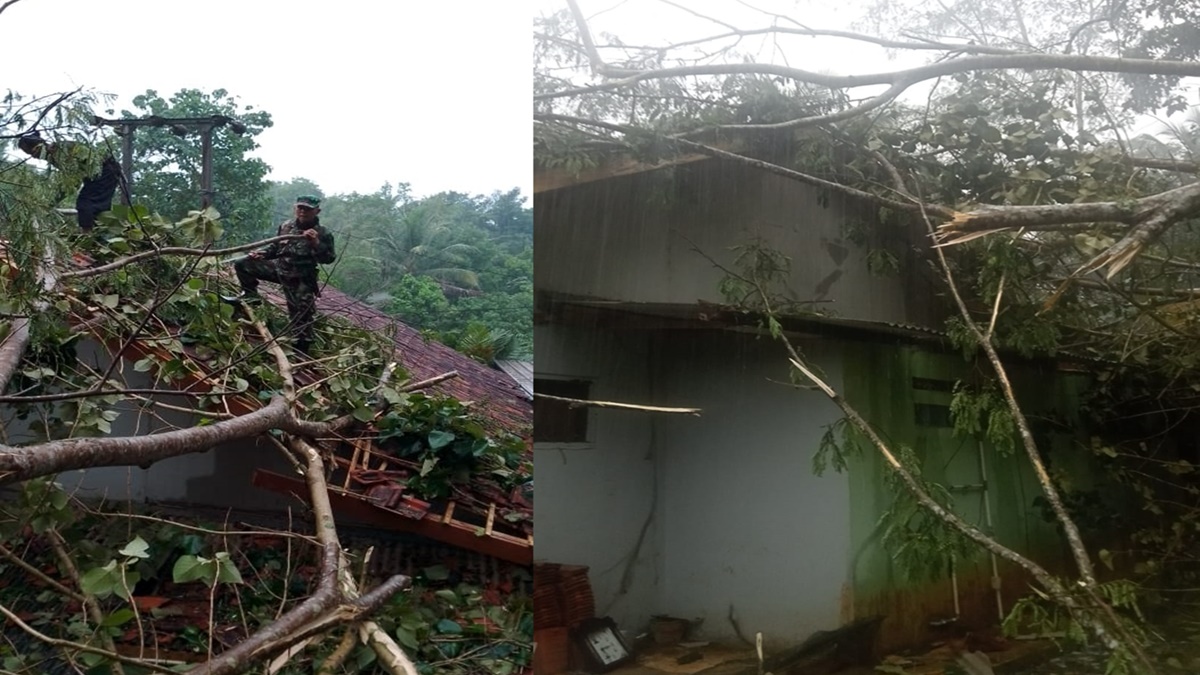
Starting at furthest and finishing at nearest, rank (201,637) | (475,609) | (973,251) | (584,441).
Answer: (475,609)
(201,637)
(973,251)
(584,441)

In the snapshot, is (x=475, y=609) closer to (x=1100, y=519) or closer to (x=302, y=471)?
(x=302, y=471)

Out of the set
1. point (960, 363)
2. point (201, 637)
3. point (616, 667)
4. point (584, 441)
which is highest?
point (960, 363)

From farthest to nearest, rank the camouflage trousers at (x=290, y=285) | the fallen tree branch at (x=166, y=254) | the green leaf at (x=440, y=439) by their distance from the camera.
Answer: the green leaf at (x=440, y=439), the camouflage trousers at (x=290, y=285), the fallen tree branch at (x=166, y=254)

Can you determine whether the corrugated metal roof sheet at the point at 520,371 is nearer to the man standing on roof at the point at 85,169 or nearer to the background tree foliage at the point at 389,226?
the background tree foliage at the point at 389,226

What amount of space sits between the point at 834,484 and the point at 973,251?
0.39m

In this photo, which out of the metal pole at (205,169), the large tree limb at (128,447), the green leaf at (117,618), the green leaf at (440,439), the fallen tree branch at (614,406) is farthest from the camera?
the green leaf at (440,439)

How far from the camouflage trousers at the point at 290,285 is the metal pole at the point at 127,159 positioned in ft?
1.12

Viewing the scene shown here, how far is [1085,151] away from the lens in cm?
129

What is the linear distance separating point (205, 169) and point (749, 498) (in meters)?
1.91

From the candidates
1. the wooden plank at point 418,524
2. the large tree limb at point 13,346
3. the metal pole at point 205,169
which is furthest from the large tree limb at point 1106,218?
the large tree limb at point 13,346

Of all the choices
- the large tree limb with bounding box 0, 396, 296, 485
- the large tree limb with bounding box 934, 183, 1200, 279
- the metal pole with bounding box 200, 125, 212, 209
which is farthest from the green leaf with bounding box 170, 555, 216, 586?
the large tree limb with bounding box 934, 183, 1200, 279

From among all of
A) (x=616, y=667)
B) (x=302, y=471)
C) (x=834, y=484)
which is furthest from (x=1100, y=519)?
(x=302, y=471)

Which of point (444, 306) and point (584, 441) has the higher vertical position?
point (444, 306)

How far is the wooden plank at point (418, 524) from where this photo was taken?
2.56 metres
